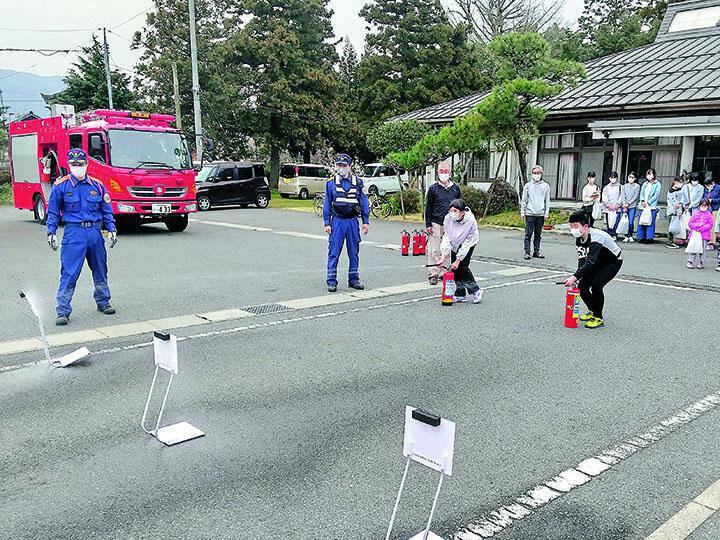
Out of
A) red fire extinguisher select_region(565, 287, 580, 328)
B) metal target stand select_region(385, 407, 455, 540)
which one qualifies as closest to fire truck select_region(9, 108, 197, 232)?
red fire extinguisher select_region(565, 287, 580, 328)

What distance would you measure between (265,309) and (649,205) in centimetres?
1108

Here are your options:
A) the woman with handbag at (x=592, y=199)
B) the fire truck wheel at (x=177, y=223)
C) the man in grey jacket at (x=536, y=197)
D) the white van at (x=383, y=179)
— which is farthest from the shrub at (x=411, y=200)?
the man in grey jacket at (x=536, y=197)

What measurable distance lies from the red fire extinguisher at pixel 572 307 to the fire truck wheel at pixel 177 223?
1248 cm

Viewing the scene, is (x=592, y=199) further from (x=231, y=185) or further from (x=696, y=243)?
(x=231, y=185)

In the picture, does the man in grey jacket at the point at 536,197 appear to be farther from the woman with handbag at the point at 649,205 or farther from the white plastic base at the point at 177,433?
the white plastic base at the point at 177,433

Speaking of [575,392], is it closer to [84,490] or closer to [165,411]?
[165,411]

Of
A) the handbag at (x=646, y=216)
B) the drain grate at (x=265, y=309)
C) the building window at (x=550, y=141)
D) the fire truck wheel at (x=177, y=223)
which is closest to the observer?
the drain grate at (x=265, y=309)

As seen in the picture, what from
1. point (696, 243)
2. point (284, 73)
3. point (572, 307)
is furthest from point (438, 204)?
point (284, 73)

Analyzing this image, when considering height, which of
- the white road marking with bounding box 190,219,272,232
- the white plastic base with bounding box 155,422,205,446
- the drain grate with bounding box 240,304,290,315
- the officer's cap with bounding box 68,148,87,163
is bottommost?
the white road marking with bounding box 190,219,272,232

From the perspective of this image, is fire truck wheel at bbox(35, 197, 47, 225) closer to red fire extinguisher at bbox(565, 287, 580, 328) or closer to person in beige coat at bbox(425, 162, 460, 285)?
person in beige coat at bbox(425, 162, 460, 285)

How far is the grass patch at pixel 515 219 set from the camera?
61.9 ft

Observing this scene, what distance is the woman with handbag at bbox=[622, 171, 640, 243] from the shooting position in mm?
15719

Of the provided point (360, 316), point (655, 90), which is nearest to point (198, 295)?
point (360, 316)

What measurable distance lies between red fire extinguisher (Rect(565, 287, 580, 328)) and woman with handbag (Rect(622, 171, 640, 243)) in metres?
9.66
